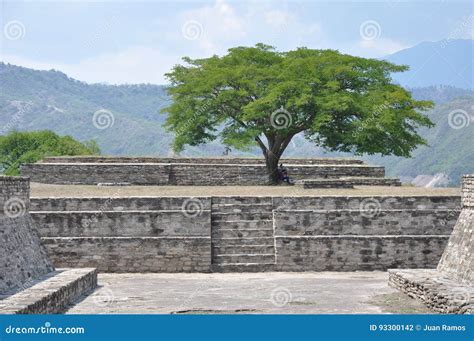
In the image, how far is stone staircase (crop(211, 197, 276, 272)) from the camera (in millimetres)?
23531

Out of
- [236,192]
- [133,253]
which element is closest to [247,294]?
[133,253]

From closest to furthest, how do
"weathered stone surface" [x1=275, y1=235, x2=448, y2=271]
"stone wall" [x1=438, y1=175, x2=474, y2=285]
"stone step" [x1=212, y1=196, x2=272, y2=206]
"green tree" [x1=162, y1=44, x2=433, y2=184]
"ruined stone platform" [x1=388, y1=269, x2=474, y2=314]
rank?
1. "ruined stone platform" [x1=388, y1=269, x2=474, y2=314]
2. "stone wall" [x1=438, y1=175, x2=474, y2=285]
3. "weathered stone surface" [x1=275, y1=235, x2=448, y2=271]
4. "stone step" [x1=212, y1=196, x2=272, y2=206]
5. "green tree" [x1=162, y1=44, x2=433, y2=184]

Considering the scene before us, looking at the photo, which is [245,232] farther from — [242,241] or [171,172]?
[171,172]

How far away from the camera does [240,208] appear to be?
2508 cm

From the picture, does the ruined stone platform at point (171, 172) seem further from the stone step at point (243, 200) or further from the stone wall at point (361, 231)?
the stone wall at point (361, 231)

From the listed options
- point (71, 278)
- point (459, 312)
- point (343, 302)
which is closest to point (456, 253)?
point (343, 302)

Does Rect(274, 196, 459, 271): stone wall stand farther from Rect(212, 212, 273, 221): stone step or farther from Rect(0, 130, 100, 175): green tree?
Rect(0, 130, 100, 175): green tree

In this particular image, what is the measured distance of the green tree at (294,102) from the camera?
1341 inches

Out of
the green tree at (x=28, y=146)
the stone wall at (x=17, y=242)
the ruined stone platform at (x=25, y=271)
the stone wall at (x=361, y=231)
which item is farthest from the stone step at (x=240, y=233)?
the green tree at (x=28, y=146)

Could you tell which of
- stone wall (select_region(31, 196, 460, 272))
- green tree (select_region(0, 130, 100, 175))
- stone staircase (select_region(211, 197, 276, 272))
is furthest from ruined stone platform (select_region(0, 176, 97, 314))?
green tree (select_region(0, 130, 100, 175))

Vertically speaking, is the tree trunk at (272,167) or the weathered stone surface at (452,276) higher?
the tree trunk at (272,167)

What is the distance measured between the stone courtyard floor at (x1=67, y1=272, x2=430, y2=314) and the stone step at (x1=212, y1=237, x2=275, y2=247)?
136 cm

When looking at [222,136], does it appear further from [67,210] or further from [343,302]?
[343,302]

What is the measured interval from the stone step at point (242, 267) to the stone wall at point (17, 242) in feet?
19.6
